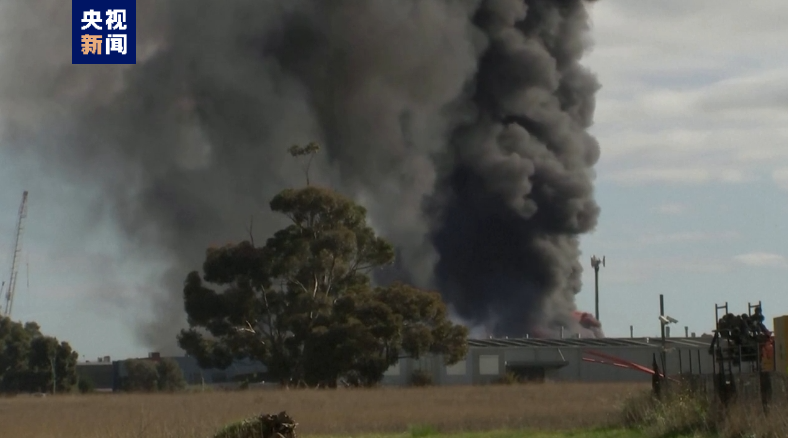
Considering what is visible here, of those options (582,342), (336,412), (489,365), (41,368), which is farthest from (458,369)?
(336,412)

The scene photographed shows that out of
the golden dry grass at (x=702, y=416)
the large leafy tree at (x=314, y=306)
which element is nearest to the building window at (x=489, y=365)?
the large leafy tree at (x=314, y=306)

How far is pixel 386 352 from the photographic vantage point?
51.2 meters

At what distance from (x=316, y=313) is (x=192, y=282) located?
21.0ft

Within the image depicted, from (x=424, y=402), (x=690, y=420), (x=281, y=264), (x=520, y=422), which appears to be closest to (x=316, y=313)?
(x=281, y=264)

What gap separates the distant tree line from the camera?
63719mm

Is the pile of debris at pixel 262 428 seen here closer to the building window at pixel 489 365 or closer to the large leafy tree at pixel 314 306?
the large leafy tree at pixel 314 306

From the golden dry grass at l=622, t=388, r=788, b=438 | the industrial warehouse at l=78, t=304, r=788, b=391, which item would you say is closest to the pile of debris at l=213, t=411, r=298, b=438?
the golden dry grass at l=622, t=388, r=788, b=438

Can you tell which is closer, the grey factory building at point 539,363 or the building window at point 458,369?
the grey factory building at point 539,363

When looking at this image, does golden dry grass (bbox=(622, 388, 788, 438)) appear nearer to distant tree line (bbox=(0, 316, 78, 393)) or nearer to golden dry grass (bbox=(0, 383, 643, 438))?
golden dry grass (bbox=(0, 383, 643, 438))

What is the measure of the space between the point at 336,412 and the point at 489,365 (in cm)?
3279

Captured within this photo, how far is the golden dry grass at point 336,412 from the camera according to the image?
2517 centimetres

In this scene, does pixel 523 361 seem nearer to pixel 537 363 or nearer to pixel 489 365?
pixel 537 363

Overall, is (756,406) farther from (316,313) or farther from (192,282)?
(192,282)

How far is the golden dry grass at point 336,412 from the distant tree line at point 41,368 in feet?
69.9
